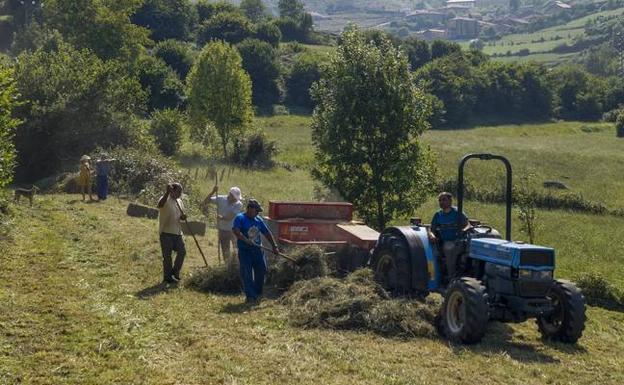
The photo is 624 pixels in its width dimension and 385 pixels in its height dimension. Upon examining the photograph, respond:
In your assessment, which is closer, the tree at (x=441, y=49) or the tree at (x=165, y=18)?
the tree at (x=165, y=18)

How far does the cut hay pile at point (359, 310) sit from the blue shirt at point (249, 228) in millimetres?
1258

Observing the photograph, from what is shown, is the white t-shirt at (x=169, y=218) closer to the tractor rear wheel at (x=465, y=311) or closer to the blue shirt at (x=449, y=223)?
the blue shirt at (x=449, y=223)

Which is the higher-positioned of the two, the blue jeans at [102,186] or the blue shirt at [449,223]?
the blue shirt at [449,223]

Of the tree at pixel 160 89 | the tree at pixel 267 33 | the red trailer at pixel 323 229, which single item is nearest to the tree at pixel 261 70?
the tree at pixel 267 33

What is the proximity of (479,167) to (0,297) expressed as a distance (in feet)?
117

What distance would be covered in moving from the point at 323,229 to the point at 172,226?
119 inches

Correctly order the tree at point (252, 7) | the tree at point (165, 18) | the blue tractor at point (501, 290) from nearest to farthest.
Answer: the blue tractor at point (501, 290), the tree at point (165, 18), the tree at point (252, 7)

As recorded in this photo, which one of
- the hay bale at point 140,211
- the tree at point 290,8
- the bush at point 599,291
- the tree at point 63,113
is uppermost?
the tree at point 290,8

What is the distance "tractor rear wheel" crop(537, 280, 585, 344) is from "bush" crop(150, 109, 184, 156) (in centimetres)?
3501

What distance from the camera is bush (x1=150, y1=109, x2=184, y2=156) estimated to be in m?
→ 43.1

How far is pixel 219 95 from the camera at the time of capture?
153ft

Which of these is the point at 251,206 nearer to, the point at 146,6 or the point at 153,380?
the point at 153,380

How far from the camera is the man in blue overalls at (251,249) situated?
11906mm

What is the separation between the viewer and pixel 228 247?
14.7m
